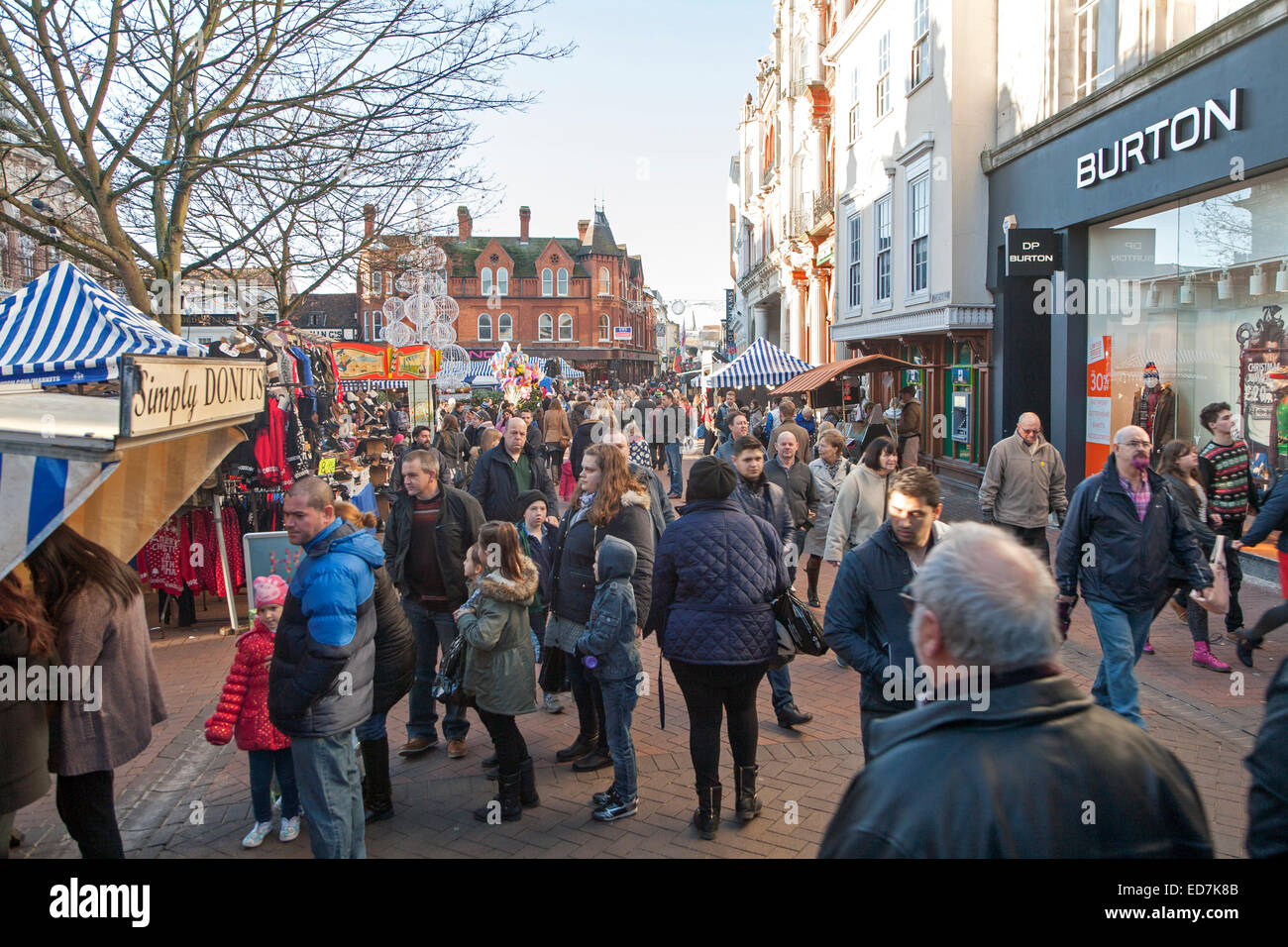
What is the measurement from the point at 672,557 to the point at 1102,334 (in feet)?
35.2

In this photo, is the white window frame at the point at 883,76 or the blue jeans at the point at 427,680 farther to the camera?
the white window frame at the point at 883,76

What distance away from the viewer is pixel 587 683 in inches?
211

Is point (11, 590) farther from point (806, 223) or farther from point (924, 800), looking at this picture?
point (806, 223)

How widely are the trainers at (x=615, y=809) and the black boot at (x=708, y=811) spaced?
39 centimetres

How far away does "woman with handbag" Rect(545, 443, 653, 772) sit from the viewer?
4.82m

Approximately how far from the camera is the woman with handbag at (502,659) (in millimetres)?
4559

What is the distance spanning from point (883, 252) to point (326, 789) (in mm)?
18365

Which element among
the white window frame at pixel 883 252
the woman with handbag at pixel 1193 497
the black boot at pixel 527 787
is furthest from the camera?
the white window frame at pixel 883 252

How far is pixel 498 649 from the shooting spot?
4625 millimetres

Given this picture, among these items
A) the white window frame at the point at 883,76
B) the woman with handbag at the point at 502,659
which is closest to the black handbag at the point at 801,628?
the woman with handbag at the point at 502,659

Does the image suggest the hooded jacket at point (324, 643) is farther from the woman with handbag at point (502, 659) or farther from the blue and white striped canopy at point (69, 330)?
the blue and white striped canopy at point (69, 330)

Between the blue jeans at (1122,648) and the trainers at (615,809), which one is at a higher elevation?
the blue jeans at (1122,648)

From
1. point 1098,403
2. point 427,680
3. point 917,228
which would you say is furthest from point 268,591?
point 917,228

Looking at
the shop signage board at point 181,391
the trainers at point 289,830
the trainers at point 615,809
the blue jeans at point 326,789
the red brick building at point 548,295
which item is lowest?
the trainers at point 289,830
